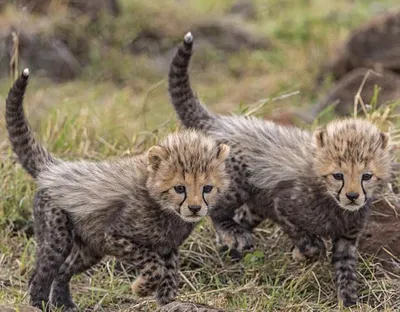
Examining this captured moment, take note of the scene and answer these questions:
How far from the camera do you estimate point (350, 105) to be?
319 inches

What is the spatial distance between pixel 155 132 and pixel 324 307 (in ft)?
5.98

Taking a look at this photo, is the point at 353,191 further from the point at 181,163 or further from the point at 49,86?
the point at 49,86

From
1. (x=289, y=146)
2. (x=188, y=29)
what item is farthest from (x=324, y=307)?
(x=188, y=29)

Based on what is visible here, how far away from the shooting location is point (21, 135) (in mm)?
4570

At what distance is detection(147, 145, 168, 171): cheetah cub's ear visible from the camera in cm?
411

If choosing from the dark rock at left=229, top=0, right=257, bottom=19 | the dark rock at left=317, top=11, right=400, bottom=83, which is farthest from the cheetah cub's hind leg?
the dark rock at left=229, top=0, right=257, bottom=19

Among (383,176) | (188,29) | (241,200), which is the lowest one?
(188,29)

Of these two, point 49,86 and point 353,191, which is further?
point 49,86

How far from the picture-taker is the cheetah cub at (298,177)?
4.32 meters

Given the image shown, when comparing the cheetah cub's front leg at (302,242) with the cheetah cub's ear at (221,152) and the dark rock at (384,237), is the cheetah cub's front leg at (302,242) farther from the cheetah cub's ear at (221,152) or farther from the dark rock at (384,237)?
the cheetah cub's ear at (221,152)

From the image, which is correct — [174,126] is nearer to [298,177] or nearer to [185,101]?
[185,101]

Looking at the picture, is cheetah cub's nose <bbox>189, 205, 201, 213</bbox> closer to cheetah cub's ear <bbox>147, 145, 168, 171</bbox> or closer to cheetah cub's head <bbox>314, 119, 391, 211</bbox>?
cheetah cub's ear <bbox>147, 145, 168, 171</bbox>

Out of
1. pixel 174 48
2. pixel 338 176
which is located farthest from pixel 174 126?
pixel 174 48

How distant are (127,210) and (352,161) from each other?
103cm
